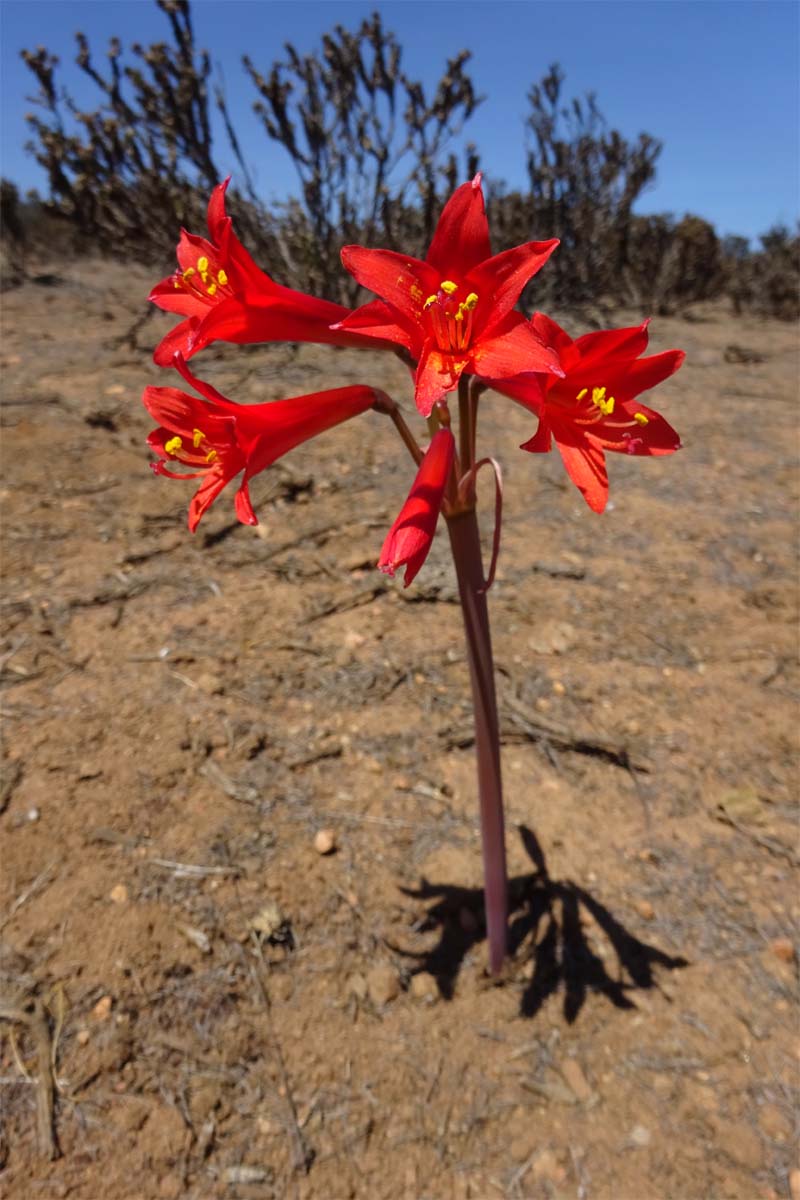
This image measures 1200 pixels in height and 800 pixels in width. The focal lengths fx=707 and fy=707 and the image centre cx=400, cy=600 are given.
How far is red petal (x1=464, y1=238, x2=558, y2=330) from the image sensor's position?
1.17m

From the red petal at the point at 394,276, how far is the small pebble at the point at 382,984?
1591mm

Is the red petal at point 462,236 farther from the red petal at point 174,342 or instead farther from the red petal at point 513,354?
the red petal at point 174,342

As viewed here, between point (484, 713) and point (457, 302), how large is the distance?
811mm

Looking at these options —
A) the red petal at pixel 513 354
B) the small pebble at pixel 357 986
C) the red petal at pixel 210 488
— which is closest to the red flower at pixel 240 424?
the red petal at pixel 210 488

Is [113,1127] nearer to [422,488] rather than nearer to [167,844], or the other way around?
[167,844]

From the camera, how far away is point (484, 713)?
1504 millimetres

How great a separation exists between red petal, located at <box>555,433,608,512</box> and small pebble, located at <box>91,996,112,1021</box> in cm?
163

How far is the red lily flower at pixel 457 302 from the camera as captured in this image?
114 cm

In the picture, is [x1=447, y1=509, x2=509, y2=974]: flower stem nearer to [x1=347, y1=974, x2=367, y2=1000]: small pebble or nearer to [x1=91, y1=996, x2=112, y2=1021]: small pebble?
[x1=347, y1=974, x2=367, y2=1000]: small pebble

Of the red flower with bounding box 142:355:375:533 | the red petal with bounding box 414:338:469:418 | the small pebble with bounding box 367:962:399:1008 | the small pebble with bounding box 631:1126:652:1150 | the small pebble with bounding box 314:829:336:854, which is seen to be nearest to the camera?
the red petal with bounding box 414:338:469:418

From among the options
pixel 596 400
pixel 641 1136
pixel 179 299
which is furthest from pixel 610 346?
pixel 641 1136

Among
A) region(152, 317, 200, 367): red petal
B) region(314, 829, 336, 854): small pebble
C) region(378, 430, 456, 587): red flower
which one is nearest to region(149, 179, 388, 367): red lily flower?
region(152, 317, 200, 367): red petal

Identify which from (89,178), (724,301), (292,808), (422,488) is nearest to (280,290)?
(422,488)

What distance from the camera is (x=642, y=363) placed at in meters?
1.26
